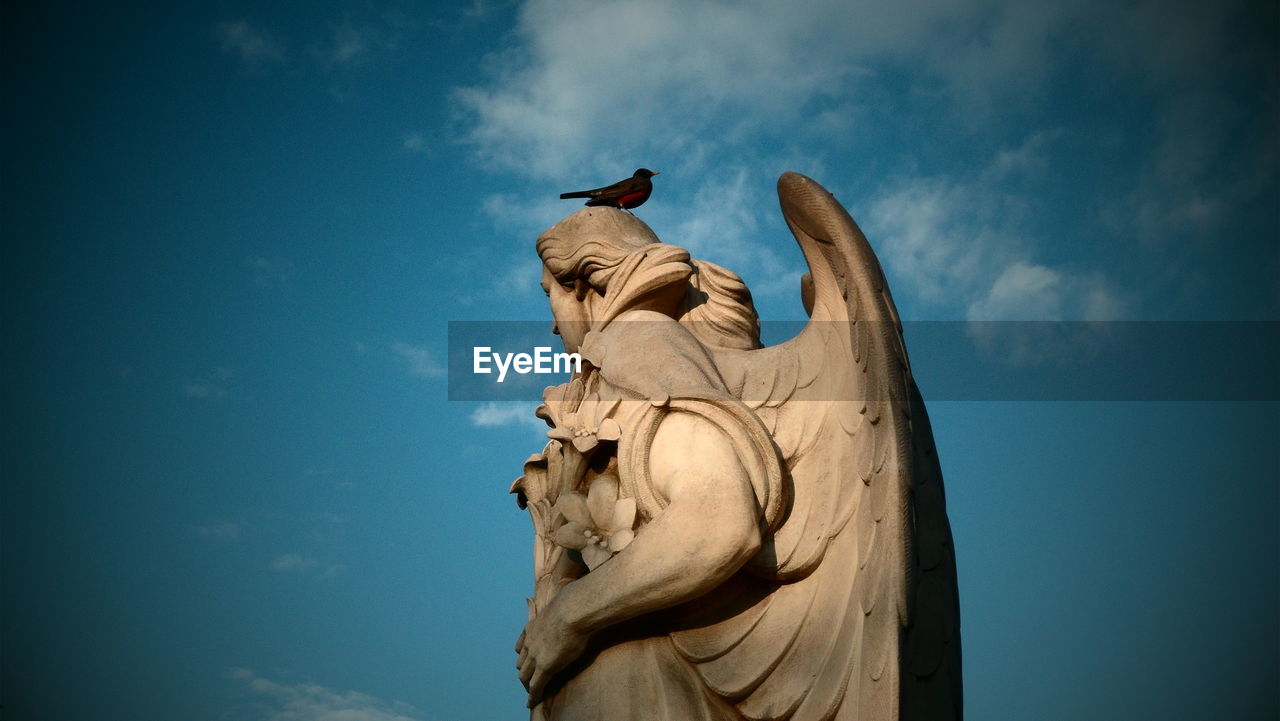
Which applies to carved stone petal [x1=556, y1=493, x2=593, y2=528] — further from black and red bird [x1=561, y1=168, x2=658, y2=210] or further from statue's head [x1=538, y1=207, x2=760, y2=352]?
black and red bird [x1=561, y1=168, x2=658, y2=210]

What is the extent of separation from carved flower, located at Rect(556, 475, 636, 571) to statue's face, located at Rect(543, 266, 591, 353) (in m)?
0.95

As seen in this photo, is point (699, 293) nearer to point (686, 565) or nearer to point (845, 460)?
point (845, 460)

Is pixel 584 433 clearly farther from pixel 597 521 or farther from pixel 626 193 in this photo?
pixel 626 193

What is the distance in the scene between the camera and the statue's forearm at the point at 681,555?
390 centimetres

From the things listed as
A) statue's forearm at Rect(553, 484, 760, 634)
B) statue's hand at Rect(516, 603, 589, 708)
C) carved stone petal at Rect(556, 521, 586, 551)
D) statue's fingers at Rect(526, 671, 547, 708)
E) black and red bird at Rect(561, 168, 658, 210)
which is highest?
black and red bird at Rect(561, 168, 658, 210)

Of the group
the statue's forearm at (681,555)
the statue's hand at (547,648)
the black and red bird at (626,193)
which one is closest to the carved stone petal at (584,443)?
the statue's forearm at (681,555)

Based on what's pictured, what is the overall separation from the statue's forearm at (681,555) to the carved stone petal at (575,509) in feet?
1.15

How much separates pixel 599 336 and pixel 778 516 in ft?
3.87

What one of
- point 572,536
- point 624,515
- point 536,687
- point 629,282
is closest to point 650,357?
point 629,282

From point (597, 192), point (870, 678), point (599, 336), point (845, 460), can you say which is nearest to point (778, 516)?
point (845, 460)

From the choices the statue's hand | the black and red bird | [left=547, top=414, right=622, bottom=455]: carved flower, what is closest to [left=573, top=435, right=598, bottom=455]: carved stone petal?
[left=547, top=414, right=622, bottom=455]: carved flower

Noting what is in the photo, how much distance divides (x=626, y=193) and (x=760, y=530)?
2269 mm

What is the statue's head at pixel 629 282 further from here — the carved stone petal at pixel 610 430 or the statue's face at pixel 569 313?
the carved stone petal at pixel 610 430

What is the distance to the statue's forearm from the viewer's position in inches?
154
